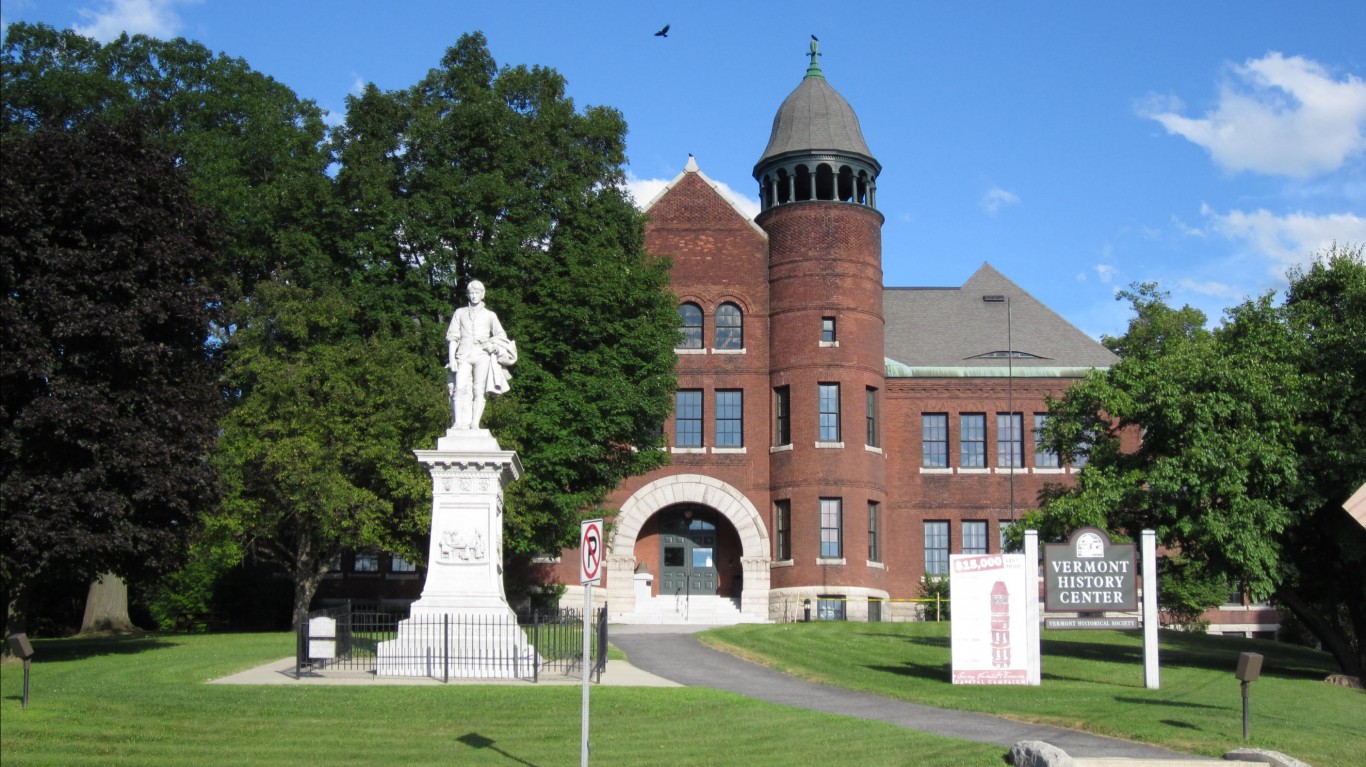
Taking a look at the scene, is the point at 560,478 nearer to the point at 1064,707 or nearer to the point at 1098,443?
the point at 1098,443

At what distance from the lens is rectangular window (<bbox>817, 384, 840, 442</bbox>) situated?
46.6 meters

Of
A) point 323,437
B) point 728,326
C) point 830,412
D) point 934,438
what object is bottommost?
point 323,437

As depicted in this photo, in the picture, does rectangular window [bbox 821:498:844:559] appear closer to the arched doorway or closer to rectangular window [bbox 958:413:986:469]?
the arched doorway

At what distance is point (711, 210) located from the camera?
4797 centimetres

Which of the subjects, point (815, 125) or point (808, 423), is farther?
point (815, 125)

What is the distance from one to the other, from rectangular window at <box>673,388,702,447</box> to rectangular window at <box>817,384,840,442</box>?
4.07m

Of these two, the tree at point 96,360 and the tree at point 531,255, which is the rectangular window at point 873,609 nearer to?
the tree at point 531,255

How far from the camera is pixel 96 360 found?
26953 millimetres

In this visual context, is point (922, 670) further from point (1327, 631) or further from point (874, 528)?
point (874, 528)

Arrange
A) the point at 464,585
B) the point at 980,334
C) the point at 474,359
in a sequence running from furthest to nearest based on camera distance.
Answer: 1. the point at 980,334
2. the point at 474,359
3. the point at 464,585

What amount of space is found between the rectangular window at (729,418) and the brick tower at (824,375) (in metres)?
1.18

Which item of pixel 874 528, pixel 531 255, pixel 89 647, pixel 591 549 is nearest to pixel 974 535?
pixel 874 528

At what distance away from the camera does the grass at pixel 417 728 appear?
677 inches

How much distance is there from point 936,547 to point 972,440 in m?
3.85
